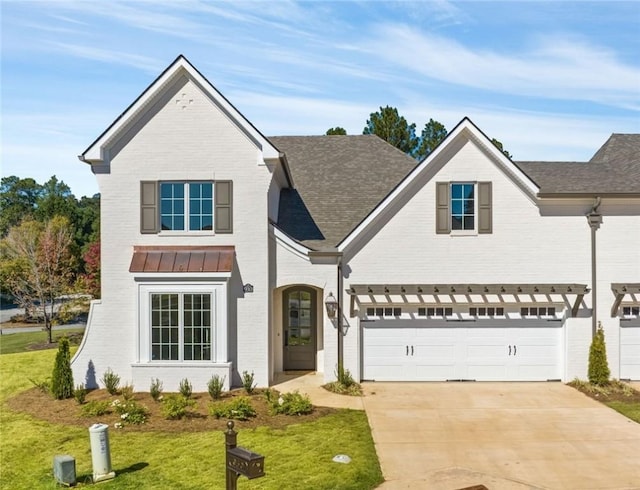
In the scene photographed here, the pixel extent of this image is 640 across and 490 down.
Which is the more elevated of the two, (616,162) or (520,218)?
(616,162)

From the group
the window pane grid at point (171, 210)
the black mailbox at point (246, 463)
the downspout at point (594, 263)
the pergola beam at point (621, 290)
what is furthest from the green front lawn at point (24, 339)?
the pergola beam at point (621, 290)

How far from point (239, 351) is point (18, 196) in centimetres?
8372

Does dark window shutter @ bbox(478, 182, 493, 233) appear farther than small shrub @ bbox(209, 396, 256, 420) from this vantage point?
Yes

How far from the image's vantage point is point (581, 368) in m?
16.2

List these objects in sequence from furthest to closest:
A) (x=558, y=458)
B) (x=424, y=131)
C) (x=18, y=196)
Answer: (x=18, y=196), (x=424, y=131), (x=558, y=458)

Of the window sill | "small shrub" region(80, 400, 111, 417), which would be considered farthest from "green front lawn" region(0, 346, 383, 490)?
the window sill

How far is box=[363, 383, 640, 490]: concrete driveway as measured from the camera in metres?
9.38

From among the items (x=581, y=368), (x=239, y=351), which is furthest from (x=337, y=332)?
(x=581, y=368)

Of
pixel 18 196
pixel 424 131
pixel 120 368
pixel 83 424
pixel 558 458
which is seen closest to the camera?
pixel 558 458

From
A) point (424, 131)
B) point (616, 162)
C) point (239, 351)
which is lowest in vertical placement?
point (239, 351)

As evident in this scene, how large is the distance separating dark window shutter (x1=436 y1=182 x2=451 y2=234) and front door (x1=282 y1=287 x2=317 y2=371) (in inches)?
200

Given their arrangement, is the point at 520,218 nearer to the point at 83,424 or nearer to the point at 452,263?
the point at 452,263

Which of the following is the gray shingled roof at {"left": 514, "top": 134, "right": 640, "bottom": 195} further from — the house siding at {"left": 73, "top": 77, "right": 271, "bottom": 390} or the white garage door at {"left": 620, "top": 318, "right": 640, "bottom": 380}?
the house siding at {"left": 73, "top": 77, "right": 271, "bottom": 390}

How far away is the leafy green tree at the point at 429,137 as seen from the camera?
35.6 metres
